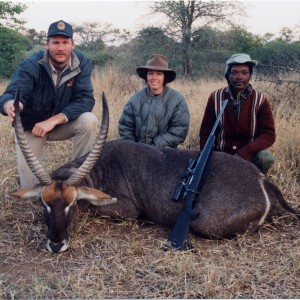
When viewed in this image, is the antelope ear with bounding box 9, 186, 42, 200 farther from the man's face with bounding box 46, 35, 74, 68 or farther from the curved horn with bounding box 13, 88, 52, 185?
the man's face with bounding box 46, 35, 74, 68

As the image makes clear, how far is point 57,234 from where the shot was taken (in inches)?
147

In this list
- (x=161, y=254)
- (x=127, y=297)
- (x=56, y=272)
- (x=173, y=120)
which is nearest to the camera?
(x=127, y=297)

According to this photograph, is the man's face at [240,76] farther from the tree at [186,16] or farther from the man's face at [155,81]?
the tree at [186,16]

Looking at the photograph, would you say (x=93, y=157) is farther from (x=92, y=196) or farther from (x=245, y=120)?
(x=245, y=120)

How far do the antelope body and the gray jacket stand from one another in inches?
35.4

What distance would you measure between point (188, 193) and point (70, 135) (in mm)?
1964

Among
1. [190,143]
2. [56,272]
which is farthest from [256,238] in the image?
[190,143]

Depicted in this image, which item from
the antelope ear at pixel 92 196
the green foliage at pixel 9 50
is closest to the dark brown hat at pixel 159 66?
the antelope ear at pixel 92 196

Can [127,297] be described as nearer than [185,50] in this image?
Yes

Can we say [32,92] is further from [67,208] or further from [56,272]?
[56,272]

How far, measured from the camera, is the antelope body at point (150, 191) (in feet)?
12.9

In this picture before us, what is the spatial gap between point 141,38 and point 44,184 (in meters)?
15.6

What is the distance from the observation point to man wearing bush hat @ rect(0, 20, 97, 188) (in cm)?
503

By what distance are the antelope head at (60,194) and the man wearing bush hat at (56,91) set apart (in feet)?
2.82
